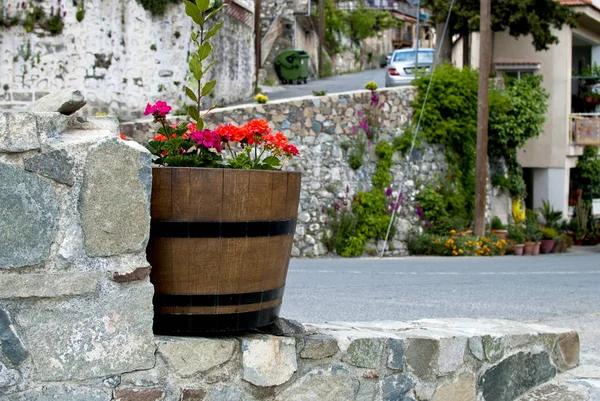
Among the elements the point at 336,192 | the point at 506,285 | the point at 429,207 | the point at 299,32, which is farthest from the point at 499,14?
the point at 299,32

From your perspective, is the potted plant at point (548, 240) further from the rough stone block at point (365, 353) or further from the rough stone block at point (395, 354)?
the rough stone block at point (365, 353)

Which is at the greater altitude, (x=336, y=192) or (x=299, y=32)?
(x=299, y=32)

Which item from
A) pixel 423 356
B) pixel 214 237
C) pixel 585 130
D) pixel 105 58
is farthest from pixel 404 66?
pixel 214 237

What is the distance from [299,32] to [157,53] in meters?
20.9

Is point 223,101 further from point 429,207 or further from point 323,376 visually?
point 323,376

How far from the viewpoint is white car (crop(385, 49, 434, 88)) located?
26188 mm

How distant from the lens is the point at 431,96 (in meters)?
20.5

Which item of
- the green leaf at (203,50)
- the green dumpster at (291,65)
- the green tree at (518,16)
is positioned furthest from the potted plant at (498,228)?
the green leaf at (203,50)

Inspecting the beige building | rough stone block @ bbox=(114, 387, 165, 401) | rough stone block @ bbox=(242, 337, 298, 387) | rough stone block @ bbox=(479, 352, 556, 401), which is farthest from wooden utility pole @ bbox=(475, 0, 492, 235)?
rough stone block @ bbox=(114, 387, 165, 401)

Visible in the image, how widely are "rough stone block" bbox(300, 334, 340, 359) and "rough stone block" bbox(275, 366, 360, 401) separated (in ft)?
0.23

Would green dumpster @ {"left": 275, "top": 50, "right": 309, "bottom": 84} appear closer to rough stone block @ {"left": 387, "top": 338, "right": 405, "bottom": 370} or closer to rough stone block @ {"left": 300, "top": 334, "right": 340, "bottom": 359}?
rough stone block @ {"left": 387, "top": 338, "right": 405, "bottom": 370}

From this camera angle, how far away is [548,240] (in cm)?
2298

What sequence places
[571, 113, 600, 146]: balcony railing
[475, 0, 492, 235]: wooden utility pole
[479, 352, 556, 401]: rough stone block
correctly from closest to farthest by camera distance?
[479, 352, 556, 401]: rough stone block < [475, 0, 492, 235]: wooden utility pole < [571, 113, 600, 146]: balcony railing

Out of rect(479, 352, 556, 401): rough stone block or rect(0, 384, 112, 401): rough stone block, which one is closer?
rect(0, 384, 112, 401): rough stone block
